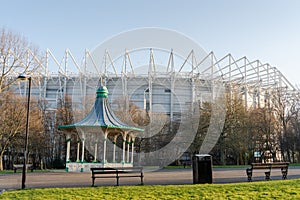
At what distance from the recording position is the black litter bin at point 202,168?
41.5ft

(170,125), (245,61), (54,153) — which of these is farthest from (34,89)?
(245,61)

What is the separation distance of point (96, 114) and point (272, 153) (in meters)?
28.0

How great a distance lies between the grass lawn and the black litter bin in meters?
1.50

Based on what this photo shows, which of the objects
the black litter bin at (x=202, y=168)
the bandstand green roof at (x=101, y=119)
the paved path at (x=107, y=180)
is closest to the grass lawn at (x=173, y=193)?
the black litter bin at (x=202, y=168)

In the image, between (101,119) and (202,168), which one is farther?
(101,119)

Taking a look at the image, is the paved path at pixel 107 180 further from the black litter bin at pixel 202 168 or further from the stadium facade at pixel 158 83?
the stadium facade at pixel 158 83

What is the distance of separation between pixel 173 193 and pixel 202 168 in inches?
117

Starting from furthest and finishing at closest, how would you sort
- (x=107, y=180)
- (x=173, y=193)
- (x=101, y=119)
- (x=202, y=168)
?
(x=101, y=119) < (x=107, y=180) < (x=202, y=168) < (x=173, y=193)

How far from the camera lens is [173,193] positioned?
10.2 meters

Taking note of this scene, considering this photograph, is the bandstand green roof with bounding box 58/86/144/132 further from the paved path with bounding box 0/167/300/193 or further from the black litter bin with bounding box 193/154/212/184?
the black litter bin with bounding box 193/154/212/184

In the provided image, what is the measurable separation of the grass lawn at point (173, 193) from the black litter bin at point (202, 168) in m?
1.50

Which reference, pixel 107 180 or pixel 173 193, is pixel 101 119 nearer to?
pixel 107 180

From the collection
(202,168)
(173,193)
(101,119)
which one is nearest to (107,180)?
(202,168)

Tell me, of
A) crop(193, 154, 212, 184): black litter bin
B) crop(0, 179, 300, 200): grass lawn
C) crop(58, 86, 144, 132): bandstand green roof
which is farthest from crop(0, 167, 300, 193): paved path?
crop(58, 86, 144, 132): bandstand green roof
